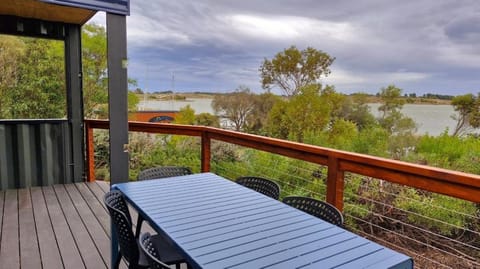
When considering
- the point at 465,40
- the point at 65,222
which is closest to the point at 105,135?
the point at 65,222

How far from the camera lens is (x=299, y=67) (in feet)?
42.0

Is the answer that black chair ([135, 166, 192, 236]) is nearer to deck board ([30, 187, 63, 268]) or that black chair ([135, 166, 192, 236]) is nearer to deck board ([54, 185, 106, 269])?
deck board ([54, 185, 106, 269])

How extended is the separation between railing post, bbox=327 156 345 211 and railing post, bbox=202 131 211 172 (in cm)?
183

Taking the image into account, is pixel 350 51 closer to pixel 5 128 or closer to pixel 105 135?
pixel 105 135

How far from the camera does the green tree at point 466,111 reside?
28.3 feet

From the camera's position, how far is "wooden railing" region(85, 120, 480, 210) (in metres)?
1.72

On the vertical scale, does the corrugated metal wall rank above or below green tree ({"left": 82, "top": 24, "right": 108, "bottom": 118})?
below

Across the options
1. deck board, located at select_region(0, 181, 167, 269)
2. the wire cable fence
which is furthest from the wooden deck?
the wire cable fence

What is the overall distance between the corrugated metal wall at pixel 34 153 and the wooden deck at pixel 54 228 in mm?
176

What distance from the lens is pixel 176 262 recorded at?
183 centimetres

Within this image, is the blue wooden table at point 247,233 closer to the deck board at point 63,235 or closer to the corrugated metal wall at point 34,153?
the deck board at point 63,235

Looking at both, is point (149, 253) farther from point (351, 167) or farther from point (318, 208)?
point (351, 167)

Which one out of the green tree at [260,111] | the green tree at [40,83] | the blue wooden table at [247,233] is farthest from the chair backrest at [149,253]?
the green tree at [260,111]

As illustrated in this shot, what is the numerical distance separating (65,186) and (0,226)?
1.46 meters
